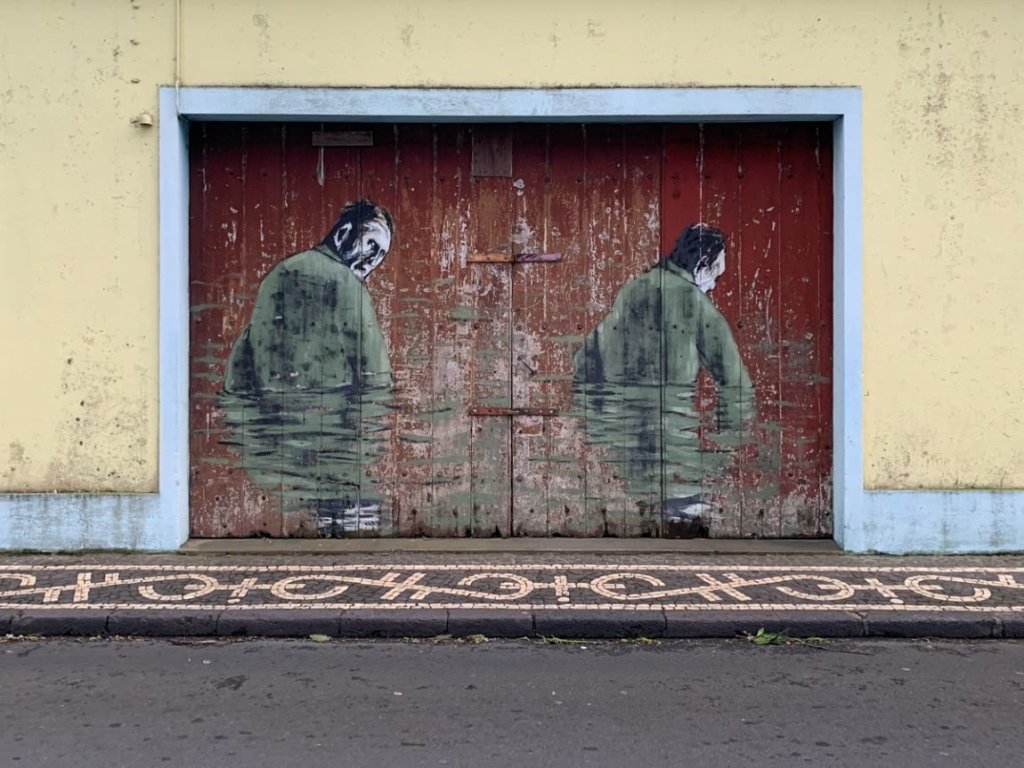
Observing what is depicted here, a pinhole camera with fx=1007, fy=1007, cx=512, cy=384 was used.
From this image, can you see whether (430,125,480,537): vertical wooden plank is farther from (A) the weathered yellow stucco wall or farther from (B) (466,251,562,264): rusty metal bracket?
(A) the weathered yellow stucco wall

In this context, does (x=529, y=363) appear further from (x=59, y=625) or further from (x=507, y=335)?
(x=59, y=625)

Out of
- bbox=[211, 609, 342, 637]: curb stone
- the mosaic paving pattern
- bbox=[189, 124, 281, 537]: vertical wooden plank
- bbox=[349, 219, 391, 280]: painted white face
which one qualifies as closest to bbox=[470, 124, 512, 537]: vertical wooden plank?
bbox=[349, 219, 391, 280]: painted white face

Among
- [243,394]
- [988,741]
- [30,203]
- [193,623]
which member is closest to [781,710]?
[988,741]

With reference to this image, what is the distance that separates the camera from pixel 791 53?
7457 millimetres

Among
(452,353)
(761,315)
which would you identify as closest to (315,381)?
(452,353)

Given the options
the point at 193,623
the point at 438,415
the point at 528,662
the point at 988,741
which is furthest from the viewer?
the point at 438,415

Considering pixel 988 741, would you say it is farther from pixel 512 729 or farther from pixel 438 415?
pixel 438 415

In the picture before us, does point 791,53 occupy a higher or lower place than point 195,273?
higher

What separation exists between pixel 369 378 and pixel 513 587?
2263 millimetres

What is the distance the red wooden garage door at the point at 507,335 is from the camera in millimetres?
7863

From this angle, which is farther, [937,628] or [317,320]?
[317,320]

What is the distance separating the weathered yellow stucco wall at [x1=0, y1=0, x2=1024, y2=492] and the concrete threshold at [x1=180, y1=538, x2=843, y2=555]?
3.16 ft

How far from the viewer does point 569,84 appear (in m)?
7.47

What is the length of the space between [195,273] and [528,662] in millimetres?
4271
